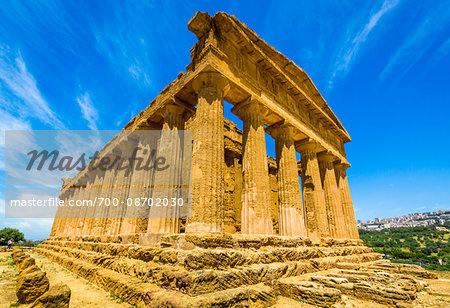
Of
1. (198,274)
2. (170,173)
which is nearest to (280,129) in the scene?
(170,173)

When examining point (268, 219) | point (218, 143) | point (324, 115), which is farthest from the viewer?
point (324, 115)

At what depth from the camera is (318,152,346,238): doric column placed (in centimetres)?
1362

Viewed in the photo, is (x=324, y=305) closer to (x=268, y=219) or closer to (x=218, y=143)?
(x=268, y=219)

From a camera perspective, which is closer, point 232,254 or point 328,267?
point 232,254

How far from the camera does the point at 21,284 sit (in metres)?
3.88

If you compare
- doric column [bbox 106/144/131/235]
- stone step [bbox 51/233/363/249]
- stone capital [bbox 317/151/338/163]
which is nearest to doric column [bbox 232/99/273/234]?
stone step [bbox 51/233/363/249]

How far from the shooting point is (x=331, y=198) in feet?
46.3

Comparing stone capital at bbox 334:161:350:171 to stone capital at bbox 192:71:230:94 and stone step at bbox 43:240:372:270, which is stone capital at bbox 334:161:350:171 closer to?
stone step at bbox 43:240:372:270

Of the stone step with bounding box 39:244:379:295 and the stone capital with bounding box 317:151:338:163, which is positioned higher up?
the stone capital with bounding box 317:151:338:163

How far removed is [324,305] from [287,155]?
762 centimetres

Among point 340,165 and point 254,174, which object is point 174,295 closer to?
point 254,174

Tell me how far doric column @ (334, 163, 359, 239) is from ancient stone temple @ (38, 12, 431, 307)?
76mm

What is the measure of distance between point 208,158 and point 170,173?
2.38 m

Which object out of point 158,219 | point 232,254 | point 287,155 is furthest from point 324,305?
point 287,155
